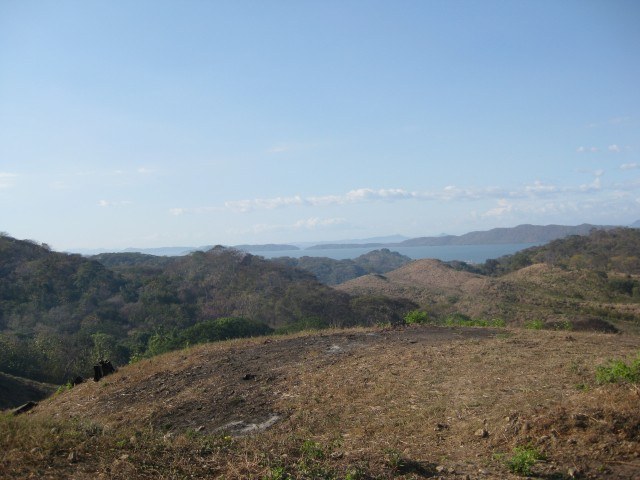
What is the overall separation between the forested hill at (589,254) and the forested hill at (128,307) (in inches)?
783

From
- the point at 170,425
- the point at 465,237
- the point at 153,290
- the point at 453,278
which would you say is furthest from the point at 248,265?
the point at 465,237

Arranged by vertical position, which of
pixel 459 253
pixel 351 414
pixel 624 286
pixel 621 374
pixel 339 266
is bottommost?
pixel 459 253

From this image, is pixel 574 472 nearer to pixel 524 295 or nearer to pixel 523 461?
pixel 523 461

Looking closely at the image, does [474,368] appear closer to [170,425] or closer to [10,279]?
[170,425]

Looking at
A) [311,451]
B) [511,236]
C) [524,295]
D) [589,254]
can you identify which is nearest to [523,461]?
[311,451]

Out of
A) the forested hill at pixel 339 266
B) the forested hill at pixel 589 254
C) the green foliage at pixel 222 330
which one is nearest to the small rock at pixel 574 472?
the green foliage at pixel 222 330

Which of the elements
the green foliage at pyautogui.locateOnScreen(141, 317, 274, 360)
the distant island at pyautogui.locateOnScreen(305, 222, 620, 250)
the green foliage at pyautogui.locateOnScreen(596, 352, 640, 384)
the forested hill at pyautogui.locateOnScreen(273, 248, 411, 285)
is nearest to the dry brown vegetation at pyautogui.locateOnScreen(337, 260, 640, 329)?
the green foliage at pyautogui.locateOnScreen(141, 317, 274, 360)

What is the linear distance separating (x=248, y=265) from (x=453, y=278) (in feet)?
56.8

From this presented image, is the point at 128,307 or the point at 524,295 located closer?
the point at 524,295

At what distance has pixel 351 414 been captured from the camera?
6586 millimetres

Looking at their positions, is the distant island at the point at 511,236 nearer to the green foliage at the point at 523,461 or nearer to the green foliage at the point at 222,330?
the green foliage at the point at 222,330

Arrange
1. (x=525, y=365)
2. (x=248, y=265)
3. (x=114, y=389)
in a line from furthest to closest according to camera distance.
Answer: (x=248, y=265) → (x=114, y=389) → (x=525, y=365)

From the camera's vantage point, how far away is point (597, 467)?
4270mm

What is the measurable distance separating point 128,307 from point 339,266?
154 ft
